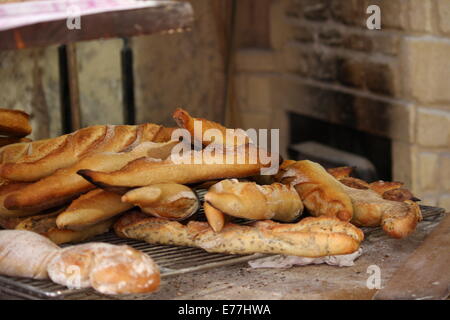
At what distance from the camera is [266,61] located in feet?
15.2

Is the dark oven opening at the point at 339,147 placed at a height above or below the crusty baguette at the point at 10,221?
below

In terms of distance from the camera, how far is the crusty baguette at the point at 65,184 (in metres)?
1.67

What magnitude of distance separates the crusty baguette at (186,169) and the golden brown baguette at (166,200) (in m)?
0.02

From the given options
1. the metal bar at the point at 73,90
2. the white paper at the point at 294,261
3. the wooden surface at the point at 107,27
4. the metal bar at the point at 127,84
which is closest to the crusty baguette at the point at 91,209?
the white paper at the point at 294,261

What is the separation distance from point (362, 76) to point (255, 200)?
95.3 inches

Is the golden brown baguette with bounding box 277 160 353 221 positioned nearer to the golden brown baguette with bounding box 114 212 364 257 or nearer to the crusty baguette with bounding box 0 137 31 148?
the golden brown baguette with bounding box 114 212 364 257

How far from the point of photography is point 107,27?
3115 millimetres

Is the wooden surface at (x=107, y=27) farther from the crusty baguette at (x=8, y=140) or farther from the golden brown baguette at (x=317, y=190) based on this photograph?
the golden brown baguette at (x=317, y=190)

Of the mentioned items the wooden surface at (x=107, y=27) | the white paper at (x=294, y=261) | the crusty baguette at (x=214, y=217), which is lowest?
the white paper at (x=294, y=261)

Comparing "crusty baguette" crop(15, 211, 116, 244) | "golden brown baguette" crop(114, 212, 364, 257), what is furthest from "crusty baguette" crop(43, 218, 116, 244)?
"golden brown baguette" crop(114, 212, 364, 257)

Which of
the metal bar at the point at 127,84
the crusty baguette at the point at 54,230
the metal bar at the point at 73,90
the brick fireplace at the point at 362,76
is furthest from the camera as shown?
the metal bar at the point at 127,84

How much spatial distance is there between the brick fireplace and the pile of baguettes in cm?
180

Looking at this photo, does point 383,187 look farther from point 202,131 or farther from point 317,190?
point 202,131

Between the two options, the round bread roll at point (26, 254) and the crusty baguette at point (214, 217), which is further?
the crusty baguette at point (214, 217)
